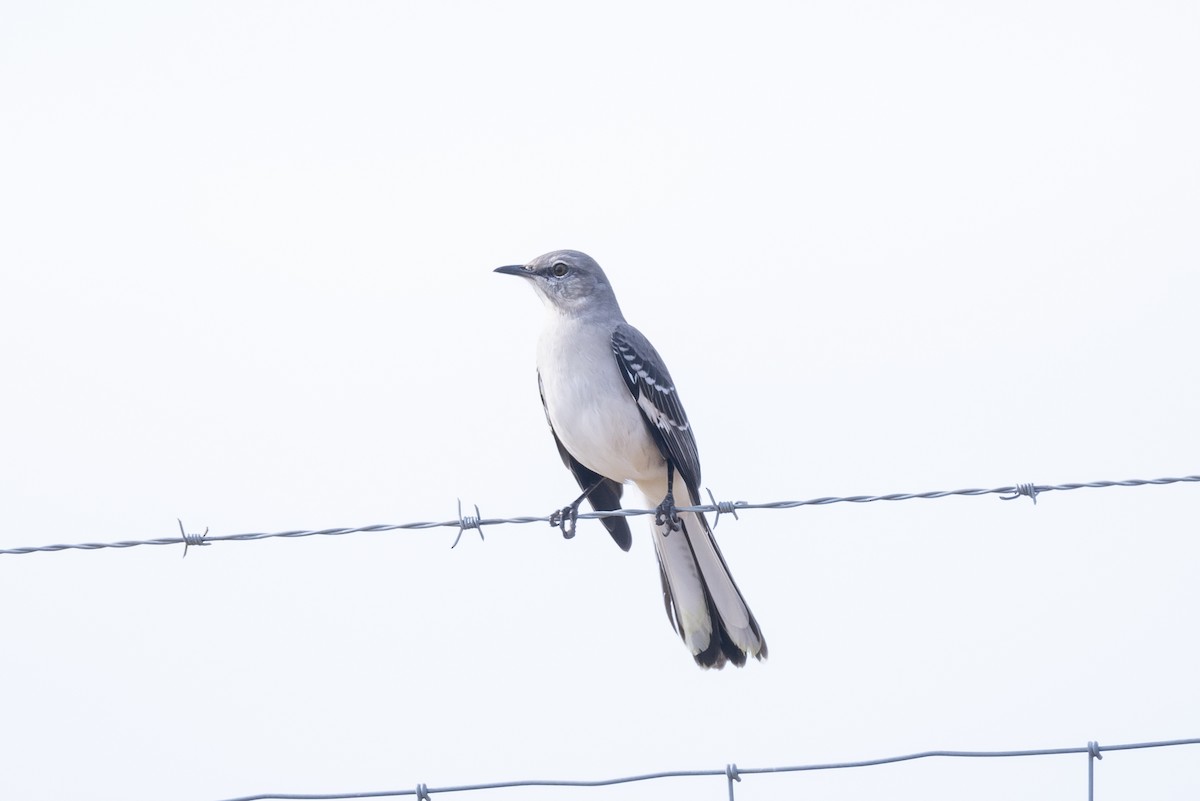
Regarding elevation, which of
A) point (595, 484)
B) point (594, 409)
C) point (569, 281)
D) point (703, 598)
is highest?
point (569, 281)

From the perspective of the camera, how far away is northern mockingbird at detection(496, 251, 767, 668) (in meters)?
7.71

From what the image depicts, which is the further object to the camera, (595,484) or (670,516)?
(595,484)

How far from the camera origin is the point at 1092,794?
187 inches

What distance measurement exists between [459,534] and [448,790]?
1.31 m

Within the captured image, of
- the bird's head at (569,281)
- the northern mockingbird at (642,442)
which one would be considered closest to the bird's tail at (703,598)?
the northern mockingbird at (642,442)

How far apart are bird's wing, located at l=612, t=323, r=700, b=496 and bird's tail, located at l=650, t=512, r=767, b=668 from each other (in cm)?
33

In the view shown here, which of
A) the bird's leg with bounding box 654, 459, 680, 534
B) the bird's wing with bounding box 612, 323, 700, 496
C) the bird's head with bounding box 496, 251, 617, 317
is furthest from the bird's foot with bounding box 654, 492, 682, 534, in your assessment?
the bird's head with bounding box 496, 251, 617, 317

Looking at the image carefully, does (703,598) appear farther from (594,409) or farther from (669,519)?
(594,409)

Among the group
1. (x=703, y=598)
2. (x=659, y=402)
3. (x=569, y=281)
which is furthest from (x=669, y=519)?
(x=569, y=281)

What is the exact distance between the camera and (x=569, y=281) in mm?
8484

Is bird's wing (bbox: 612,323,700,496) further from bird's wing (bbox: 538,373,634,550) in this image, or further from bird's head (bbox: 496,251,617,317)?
bird's wing (bbox: 538,373,634,550)

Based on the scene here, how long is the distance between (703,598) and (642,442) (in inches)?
34.1

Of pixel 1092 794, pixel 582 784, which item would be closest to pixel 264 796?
pixel 582 784

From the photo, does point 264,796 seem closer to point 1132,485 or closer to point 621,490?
point 1132,485
